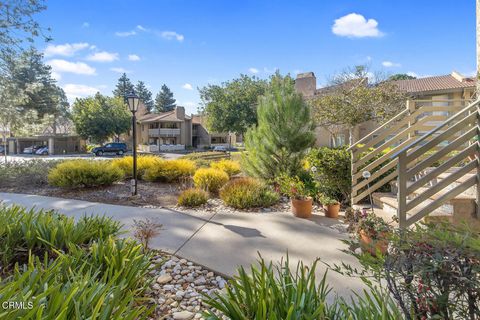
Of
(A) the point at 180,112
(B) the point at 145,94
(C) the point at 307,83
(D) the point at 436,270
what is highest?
(B) the point at 145,94

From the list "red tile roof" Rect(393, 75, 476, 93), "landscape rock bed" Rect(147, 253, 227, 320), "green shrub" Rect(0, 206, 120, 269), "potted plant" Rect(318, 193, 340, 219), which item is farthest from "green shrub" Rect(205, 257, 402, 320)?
"red tile roof" Rect(393, 75, 476, 93)

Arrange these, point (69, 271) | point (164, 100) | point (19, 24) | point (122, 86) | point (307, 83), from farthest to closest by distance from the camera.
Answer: point (164, 100), point (122, 86), point (307, 83), point (19, 24), point (69, 271)

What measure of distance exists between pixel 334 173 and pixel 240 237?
3.12m

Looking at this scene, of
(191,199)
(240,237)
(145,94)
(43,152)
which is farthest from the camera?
(145,94)

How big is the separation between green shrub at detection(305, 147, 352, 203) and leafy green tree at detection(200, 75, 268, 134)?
20.0 m

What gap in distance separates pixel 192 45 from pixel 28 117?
14.0 metres

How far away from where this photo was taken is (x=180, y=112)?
4247 centimetres

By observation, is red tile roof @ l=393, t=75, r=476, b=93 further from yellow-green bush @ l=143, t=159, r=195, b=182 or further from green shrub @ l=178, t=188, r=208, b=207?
green shrub @ l=178, t=188, r=208, b=207

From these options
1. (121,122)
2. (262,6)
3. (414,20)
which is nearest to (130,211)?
(262,6)

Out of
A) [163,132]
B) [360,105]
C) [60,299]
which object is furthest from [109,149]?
[60,299]

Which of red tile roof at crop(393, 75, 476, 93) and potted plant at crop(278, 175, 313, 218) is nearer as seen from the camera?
potted plant at crop(278, 175, 313, 218)

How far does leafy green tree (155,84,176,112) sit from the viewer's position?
64.8 metres

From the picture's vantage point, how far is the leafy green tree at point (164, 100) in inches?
2549

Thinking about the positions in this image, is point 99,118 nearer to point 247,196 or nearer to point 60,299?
point 247,196
